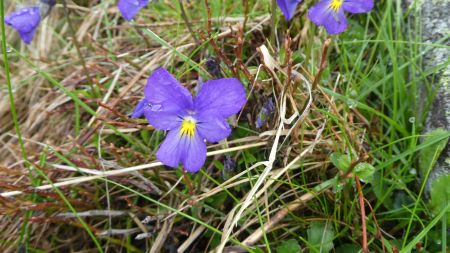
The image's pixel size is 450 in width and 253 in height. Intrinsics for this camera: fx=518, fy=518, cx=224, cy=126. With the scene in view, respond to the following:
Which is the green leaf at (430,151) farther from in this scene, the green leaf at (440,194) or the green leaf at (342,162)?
the green leaf at (342,162)

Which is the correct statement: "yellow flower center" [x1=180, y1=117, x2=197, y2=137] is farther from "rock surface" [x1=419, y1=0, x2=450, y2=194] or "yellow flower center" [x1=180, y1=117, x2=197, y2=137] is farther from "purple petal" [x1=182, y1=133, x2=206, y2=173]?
"rock surface" [x1=419, y1=0, x2=450, y2=194]

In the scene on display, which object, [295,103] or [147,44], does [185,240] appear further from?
[147,44]

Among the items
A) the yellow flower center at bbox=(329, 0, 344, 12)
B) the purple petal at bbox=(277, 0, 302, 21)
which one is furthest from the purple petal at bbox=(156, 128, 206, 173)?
the yellow flower center at bbox=(329, 0, 344, 12)

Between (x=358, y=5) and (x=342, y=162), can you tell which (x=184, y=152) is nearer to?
(x=342, y=162)

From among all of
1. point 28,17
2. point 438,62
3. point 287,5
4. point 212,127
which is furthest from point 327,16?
point 28,17

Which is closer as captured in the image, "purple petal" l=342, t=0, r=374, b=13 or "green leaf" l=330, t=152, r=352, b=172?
"green leaf" l=330, t=152, r=352, b=172

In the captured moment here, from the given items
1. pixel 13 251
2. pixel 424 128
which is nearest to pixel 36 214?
pixel 13 251

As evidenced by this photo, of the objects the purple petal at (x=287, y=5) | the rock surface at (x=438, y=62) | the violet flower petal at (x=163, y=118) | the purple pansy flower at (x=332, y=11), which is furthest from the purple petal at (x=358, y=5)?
the violet flower petal at (x=163, y=118)
